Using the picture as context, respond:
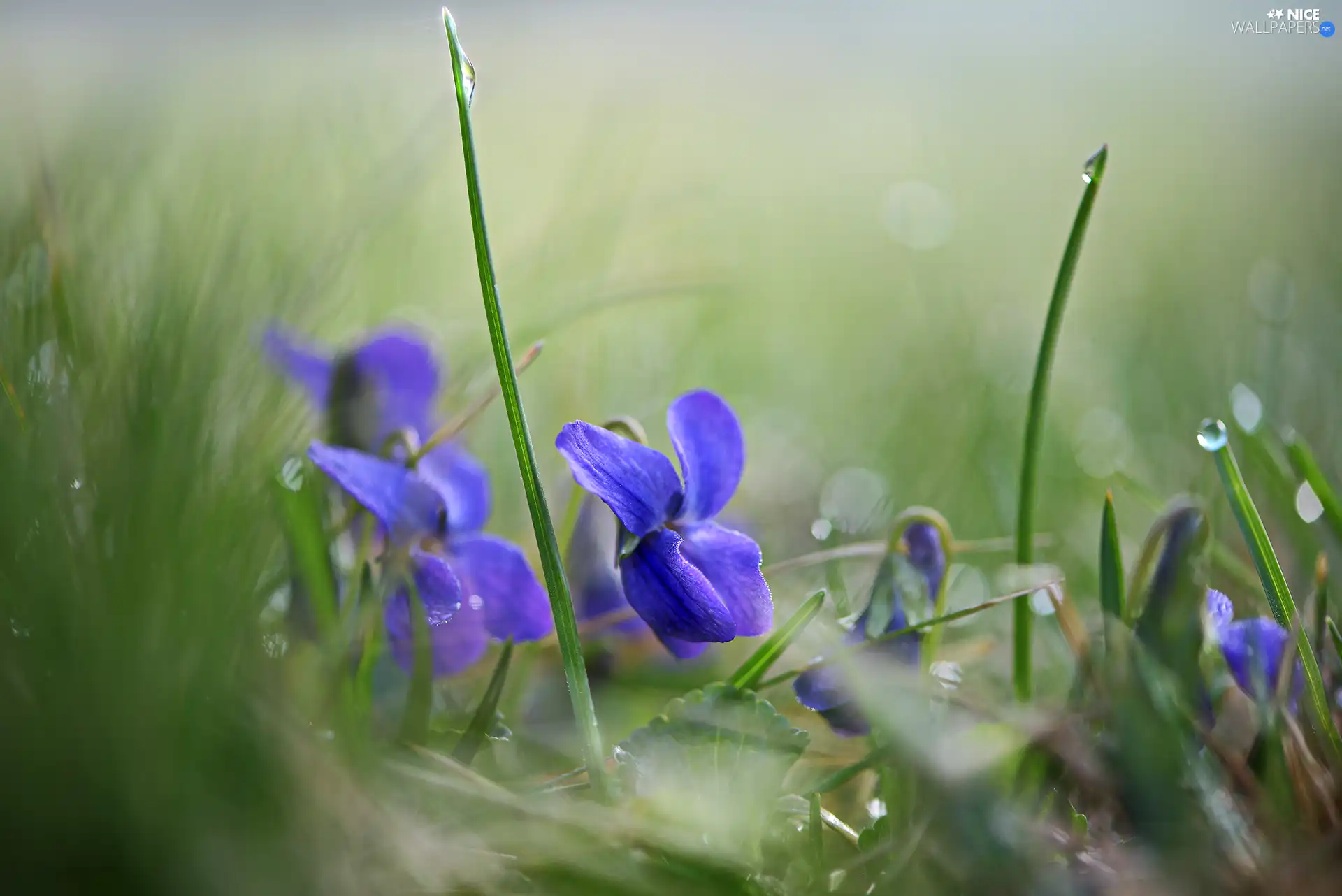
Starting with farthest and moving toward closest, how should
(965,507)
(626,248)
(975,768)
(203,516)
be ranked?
(626,248), (965,507), (203,516), (975,768)

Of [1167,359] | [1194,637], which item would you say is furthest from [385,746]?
[1167,359]

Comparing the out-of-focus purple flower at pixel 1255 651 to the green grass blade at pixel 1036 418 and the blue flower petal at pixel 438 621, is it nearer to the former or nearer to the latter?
the green grass blade at pixel 1036 418

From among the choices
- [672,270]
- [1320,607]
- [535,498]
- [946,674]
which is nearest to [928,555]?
[946,674]

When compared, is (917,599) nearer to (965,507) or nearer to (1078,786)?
(1078,786)

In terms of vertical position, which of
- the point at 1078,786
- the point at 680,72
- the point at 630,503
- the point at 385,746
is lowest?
the point at 1078,786

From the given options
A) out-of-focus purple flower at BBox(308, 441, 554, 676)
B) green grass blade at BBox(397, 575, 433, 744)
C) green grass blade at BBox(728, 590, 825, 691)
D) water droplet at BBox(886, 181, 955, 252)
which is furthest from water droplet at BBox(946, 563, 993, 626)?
water droplet at BBox(886, 181, 955, 252)

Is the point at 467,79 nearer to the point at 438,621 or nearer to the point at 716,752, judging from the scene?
the point at 438,621
